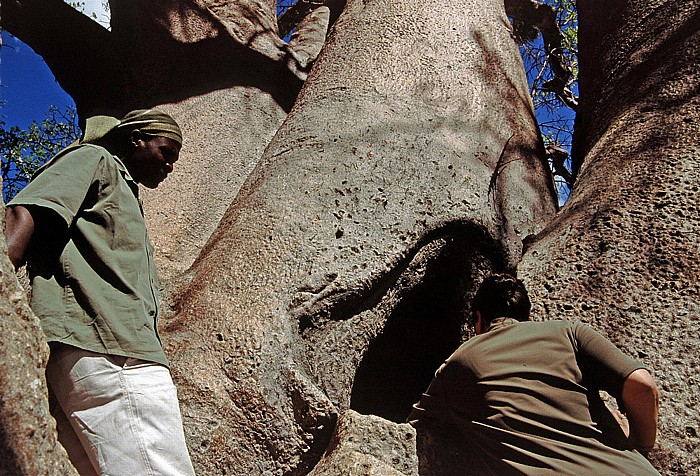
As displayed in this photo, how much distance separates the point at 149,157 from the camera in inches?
51.1

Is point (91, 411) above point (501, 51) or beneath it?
beneath

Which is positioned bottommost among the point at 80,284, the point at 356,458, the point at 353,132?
the point at 356,458

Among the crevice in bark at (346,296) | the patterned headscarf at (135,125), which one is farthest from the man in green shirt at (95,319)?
the crevice in bark at (346,296)

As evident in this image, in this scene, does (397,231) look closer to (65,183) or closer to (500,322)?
(500,322)

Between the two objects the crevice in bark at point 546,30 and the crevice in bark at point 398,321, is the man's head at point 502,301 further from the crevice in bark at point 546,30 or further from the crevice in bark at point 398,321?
the crevice in bark at point 546,30

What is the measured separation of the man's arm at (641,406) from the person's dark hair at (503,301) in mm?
282

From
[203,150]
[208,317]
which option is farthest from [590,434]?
[203,150]

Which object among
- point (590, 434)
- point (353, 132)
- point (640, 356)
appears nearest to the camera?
point (590, 434)

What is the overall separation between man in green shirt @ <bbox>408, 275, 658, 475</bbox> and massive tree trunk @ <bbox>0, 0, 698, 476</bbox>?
0.41ft

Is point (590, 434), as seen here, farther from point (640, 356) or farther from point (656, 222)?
point (656, 222)

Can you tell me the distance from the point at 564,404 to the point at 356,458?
395mm

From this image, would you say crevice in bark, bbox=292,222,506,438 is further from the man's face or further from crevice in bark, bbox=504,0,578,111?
crevice in bark, bbox=504,0,578,111

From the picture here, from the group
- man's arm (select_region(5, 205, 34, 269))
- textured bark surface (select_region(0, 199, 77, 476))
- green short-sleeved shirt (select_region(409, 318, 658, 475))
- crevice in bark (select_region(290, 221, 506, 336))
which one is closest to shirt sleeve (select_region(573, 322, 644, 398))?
green short-sleeved shirt (select_region(409, 318, 658, 475))

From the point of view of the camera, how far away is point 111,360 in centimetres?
100
